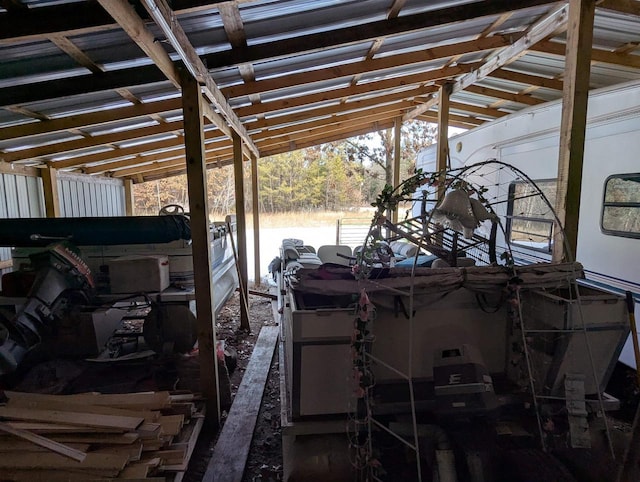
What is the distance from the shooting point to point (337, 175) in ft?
66.9

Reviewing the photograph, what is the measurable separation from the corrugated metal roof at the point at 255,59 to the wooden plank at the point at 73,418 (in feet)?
7.01

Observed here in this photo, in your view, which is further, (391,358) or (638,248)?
(638,248)

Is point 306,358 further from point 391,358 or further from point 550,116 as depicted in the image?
point 550,116

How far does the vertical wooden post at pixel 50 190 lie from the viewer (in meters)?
5.40

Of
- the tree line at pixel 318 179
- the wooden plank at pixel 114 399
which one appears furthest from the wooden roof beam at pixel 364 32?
the tree line at pixel 318 179

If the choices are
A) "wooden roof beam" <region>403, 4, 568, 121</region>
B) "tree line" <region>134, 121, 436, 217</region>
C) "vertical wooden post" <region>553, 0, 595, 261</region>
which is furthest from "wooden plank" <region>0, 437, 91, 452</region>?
"tree line" <region>134, 121, 436, 217</region>

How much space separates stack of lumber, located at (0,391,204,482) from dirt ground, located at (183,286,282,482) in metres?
0.18

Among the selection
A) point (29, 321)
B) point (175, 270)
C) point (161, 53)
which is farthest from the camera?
point (175, 270)

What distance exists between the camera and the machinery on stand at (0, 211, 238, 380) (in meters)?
2.95

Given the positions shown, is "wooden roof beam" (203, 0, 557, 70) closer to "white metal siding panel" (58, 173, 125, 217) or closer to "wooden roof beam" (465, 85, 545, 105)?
"wooden roof beam" (465, 85, 545, 105)

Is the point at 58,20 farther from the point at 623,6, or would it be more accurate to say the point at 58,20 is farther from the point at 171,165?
the point at 171,165

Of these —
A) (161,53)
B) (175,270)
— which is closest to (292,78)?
(161,53)

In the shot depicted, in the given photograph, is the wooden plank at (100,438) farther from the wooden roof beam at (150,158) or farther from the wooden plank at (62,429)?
the wooden roof beam at (150,158)

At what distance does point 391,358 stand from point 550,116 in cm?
348
